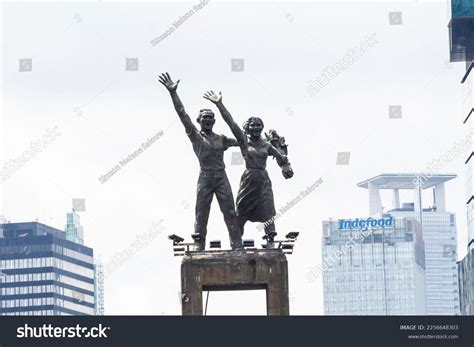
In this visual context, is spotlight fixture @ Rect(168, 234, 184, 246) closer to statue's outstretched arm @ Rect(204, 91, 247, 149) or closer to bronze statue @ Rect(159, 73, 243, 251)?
bronze statue @ Rect(159, 73, 243, 251)

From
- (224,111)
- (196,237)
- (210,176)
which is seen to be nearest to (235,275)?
(196,237)

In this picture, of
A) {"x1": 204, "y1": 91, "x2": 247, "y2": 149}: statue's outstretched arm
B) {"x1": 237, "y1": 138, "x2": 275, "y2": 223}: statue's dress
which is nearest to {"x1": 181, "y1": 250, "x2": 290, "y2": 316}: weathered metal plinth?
{"x1": 237, "y1": 138, "x2": 275, "y2": 223}: statue's dress

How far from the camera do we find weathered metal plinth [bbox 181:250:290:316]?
216 feet

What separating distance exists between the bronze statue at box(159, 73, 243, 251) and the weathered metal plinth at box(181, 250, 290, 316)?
67 centimetres

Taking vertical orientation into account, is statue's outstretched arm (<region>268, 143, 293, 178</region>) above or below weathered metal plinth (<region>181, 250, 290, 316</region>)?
above

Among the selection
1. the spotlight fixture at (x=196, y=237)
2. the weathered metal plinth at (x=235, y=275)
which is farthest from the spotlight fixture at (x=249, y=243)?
the spotlight fixture at (x=196, y=237)

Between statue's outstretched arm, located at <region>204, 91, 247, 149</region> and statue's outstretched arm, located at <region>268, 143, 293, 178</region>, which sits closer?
statue's outstretched arm, located at <region>204, 91, 247, 149</region>

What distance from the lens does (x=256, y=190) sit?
6750 centimetres

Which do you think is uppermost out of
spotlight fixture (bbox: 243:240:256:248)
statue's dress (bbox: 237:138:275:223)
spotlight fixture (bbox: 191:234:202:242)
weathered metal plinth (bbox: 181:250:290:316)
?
statue's dress (bbox: 237:138:275:223)

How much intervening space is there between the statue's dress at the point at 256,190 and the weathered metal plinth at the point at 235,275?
1.75 meters

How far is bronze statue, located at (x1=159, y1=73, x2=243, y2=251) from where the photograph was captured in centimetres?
6612
